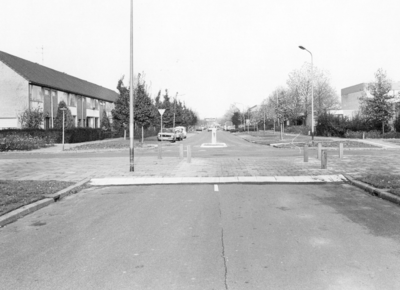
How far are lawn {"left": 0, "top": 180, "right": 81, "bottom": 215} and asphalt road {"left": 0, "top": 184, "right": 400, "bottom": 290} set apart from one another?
55cm

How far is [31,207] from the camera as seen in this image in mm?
8156

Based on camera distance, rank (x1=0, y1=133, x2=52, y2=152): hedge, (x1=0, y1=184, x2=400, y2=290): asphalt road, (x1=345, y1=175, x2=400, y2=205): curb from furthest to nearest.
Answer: (x1=0, y1=133, x2=52, y2=152): hedge → (x1=345, y1=175, x2=400, y2=205): curb → (x1=0, y1=184, x2=400, y2=290): asphalt road

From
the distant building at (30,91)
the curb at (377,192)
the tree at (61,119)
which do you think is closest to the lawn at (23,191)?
the curb at (377,192)

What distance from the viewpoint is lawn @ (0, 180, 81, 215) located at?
26.8ft

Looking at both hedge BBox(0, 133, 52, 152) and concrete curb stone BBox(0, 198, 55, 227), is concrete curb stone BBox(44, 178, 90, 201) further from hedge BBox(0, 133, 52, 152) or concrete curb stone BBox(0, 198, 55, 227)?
hedge BBox(0, 133, 52, 152)

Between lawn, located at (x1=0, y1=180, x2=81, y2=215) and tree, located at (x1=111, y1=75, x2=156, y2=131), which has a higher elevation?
tree, located at (x1=111, y1=75, x2=156, y2=131)

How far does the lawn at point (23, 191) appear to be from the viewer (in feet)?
26.8

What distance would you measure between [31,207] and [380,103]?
125 feet

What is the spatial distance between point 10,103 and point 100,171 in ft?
94.8

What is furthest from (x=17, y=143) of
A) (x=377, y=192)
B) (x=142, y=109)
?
(x=377, y=192)

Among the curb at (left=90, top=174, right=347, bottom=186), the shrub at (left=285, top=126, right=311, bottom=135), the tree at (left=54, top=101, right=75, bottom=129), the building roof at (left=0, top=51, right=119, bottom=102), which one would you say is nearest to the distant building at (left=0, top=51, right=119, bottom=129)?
the building roof at (left=0, top=51, right=119, bottom=102)

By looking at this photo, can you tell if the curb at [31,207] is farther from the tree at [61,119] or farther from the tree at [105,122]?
the tree at [105,122]

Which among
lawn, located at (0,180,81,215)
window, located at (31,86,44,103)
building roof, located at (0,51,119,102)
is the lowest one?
lawn, located at (0,180,81,215)

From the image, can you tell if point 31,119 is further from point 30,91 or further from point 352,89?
point 352,89
